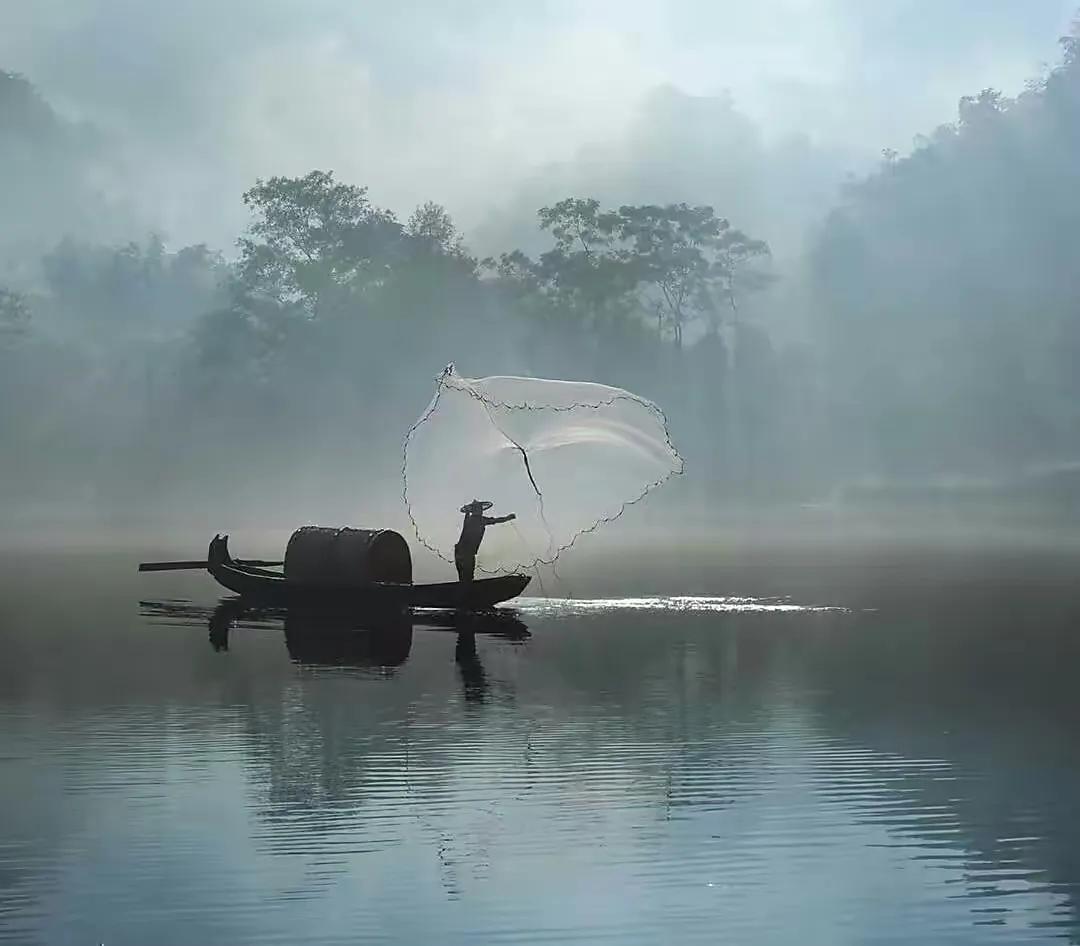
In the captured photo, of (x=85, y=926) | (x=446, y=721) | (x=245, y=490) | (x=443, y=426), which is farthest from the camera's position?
(x=245, y=490)

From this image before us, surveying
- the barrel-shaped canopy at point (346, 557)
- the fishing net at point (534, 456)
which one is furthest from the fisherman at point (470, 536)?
the barrel-shaped canopy at point (346, 557)

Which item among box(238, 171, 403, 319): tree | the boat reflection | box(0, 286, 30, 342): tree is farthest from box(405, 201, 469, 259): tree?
the boat reflection

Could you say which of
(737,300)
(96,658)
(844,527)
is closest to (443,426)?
(96,658)

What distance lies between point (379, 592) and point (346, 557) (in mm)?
1453

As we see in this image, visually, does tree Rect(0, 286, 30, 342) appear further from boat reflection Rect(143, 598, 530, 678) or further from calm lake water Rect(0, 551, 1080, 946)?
calm lake water Rect(0, 551, 1080, 946)

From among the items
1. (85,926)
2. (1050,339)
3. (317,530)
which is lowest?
(85,926)

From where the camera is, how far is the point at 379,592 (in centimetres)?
2905

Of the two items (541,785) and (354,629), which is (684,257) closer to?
(354,629)

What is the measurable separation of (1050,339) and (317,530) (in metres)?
61.2

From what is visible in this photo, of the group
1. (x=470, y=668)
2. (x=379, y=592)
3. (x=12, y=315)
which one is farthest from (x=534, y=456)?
(x=12, y=315)

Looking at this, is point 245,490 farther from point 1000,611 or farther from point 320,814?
point 320,814

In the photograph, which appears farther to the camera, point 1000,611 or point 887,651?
point 1000,611

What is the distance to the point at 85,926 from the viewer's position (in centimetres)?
979

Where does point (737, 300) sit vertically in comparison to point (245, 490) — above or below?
above
